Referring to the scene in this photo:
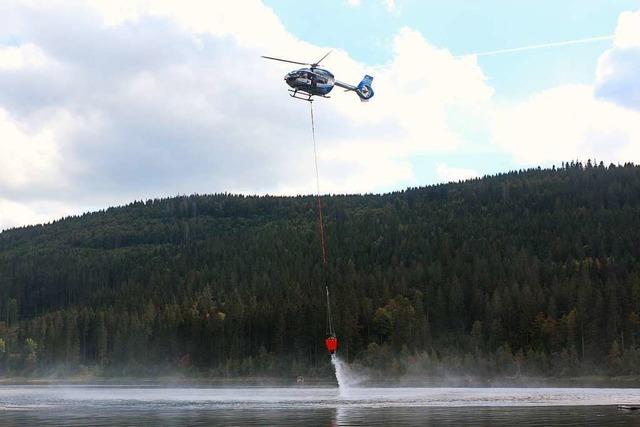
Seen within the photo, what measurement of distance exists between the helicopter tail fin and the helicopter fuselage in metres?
13.2

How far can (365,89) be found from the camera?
4090 inches

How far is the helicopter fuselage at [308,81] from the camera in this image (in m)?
87.9

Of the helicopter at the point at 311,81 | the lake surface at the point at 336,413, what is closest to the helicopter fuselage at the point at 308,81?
the helicopter at the point at 311,81

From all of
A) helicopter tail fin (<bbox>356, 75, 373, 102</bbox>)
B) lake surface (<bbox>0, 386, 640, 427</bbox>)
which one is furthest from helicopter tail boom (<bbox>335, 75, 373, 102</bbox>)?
lake surface (<bbox>0, 386, 640, 427</bbox>)

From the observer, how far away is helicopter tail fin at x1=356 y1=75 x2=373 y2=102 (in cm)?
10275

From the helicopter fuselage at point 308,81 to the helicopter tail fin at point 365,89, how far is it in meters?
13.2

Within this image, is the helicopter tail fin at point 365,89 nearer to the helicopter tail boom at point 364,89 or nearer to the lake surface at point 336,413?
the helicopter tail boom at point 364,89

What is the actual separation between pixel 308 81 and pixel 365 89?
1703 centimetres

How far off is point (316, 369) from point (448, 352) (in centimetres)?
2687

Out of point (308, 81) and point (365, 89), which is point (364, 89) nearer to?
point (365, 89)

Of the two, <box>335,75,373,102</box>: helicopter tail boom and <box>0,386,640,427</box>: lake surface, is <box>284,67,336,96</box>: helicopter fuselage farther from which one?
<box>0,386,640,427</box>: lake surface

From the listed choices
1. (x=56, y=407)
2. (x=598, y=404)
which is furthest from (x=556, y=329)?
(x=56, y=407)

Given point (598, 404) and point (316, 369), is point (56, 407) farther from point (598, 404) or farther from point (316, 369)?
point (316, 369)

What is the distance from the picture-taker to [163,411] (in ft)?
271
